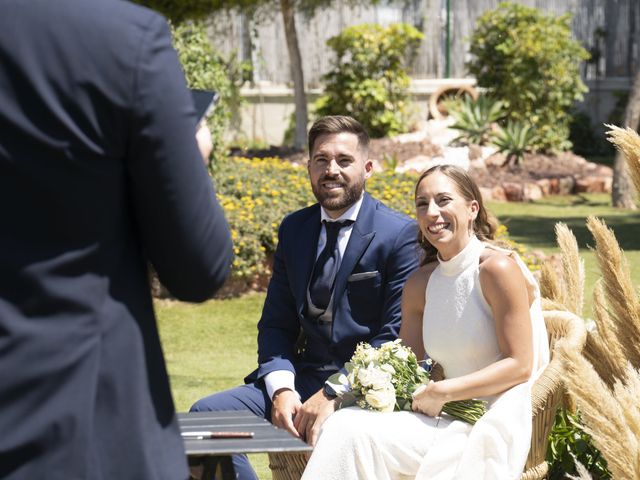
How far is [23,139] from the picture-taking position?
1704mm

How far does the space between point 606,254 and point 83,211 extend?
7.22 ft

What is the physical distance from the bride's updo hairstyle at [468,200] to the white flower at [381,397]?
595 mm

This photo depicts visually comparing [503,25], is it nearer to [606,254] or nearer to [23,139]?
[606,254]

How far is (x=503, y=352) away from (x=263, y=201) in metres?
6.37

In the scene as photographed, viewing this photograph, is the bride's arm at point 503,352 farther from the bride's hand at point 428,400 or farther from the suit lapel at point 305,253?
the suit lapel at point 305,253

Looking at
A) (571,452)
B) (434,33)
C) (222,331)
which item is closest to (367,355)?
(571,452)

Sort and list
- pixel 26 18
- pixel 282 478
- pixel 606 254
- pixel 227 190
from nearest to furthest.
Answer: pixel 26 18 → pixel 606 254 → pixel 282 478 → pixel 227 190

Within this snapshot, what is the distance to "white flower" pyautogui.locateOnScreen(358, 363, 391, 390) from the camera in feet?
11.2

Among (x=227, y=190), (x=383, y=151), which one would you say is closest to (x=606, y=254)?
(x=227, y=190)

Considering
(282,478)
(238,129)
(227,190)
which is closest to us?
(282,478)

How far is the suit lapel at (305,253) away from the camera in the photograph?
4.19 metres

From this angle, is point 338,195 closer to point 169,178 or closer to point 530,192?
point 169,178

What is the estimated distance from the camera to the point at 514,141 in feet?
53.2

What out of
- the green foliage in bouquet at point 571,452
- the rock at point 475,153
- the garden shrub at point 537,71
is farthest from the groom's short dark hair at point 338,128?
the garden shrub at point 537,71
